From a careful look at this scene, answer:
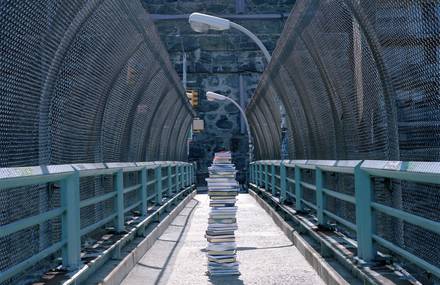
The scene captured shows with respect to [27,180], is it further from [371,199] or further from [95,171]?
[371,199]

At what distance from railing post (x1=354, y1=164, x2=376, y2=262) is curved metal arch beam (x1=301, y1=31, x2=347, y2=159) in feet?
6.14

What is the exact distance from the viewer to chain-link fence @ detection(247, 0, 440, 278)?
4148 millimetres

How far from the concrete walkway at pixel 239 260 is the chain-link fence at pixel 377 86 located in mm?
872

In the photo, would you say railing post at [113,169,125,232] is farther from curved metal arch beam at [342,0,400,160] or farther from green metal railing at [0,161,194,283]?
curved metal arch beam at [342,0,400,160]

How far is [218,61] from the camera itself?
3081cm

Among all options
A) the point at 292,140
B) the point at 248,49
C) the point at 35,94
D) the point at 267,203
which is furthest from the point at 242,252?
the point at 248,49

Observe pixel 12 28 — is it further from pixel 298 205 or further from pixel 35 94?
pixel 298 205

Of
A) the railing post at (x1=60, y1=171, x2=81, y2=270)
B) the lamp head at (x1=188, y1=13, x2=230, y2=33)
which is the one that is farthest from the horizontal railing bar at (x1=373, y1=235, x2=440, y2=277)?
the lamp head at (x1=188, y1=13, x2=230, y2=33)

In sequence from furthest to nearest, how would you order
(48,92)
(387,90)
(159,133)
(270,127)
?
(270,127)
(159,133)
(48,92)
(387,90)

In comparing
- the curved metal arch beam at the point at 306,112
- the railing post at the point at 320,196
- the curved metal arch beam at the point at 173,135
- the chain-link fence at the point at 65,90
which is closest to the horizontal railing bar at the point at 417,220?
the chain-link fence at the point at 65,90

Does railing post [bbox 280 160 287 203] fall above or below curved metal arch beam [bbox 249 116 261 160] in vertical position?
below

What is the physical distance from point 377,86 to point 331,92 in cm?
215

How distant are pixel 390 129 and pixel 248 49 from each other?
85.4 feet

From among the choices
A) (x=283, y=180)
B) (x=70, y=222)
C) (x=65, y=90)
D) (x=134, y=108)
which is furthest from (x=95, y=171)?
(x=283, y=180)
